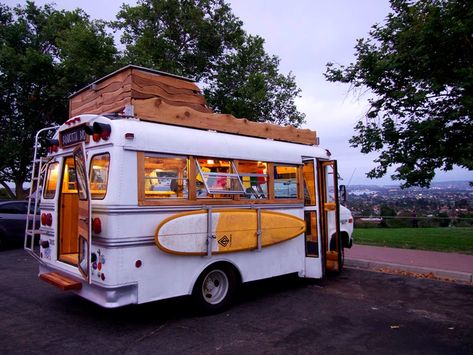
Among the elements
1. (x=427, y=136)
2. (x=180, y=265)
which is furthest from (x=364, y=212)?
(x=180, y=265)

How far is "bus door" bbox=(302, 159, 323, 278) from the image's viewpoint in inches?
294

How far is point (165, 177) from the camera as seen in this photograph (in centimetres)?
558

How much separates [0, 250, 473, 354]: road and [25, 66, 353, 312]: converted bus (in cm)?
45

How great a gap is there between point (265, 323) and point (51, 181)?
405cm

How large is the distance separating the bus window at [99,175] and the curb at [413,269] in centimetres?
665

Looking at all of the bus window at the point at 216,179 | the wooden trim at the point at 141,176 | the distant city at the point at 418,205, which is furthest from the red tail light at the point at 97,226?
the distant city at the point at 418,205

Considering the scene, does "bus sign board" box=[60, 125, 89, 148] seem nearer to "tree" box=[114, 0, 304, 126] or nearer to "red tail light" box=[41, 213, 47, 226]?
"red tail light" box=[41, 213, 47, 226]

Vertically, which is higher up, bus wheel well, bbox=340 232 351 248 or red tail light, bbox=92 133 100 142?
Answer: red tail light, bbox=92 133 100 142

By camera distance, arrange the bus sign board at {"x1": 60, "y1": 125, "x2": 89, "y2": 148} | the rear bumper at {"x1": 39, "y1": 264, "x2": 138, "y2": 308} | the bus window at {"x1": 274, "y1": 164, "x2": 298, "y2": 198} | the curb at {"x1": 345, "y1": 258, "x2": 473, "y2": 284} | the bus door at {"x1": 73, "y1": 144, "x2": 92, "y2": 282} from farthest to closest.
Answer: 1. the curb at {"x1": 345, "y1": 258, "x2": 473, "y2": 284}
2. the bus window at {"x1": 274, "y1": 164, "x2": 298, "y2": 198}
3. the bus sign board at {"x1": 60, "y1": 125, "x2": 89, "y2": 148}
4. the bus door at {"x1": 73, "y1": 144, "x2": 92, "y2": 282}
5. the rear bumper at {"x1": 39, "y1": 264, "x2": 138, "y2": 308}

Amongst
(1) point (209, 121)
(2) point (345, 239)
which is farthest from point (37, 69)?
(2) point (345, 239)

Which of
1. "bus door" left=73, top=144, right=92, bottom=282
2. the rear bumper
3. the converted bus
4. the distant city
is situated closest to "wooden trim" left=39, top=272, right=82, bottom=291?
the converted bus

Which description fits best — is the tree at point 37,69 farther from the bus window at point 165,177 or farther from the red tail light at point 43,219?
the bus window at point 165,177

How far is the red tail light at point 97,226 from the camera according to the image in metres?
5.12

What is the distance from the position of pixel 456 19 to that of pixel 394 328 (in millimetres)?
7487
